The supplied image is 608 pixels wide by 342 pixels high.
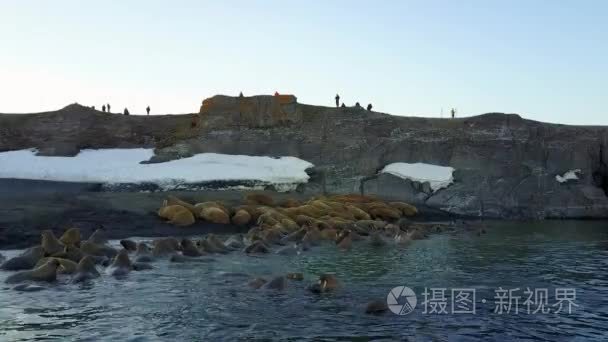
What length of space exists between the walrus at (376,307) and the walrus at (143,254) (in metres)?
7.33

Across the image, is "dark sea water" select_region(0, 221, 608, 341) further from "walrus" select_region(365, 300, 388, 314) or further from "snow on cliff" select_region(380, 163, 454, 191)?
"snow on cliff" select_region(380, 163, 454, 191)

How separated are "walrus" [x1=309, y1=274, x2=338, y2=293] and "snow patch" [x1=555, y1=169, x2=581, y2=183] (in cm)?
3039

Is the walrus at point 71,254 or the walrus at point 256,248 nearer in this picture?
the walrus at point 71,254

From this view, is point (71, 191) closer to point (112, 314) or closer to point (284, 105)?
point (284, 105)

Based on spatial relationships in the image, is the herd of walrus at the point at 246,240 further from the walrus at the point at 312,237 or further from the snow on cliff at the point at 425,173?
the snow on cliff at the point at 425,173

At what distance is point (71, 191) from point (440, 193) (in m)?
21.6

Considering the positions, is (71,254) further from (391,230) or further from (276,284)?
(391,230)

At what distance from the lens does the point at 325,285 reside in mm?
12453

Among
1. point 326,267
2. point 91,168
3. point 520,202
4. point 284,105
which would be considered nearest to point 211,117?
point 284,105

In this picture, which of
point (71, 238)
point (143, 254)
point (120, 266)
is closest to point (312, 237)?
point (143, 254)

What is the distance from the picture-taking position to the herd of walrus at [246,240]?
531 inches

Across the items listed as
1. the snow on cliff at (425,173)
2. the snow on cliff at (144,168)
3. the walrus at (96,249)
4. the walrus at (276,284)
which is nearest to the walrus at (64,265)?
the walrus at (96,249)

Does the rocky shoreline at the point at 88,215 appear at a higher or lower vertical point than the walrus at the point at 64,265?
higher

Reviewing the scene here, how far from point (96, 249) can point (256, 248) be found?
4.76 m
